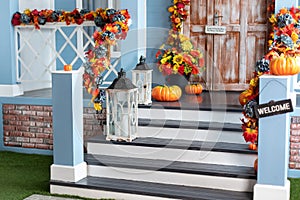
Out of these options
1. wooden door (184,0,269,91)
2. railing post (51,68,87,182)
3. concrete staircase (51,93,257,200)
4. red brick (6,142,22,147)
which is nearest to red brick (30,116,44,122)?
red brick (6,142,22,147)

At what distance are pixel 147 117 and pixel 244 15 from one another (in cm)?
225

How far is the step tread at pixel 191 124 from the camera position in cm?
489

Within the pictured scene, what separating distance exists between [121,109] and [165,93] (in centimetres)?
112

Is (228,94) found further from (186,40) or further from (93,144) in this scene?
(93,144)

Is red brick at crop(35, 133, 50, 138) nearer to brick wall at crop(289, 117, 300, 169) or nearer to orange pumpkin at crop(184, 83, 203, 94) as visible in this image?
orange pumpkin at crop(184, 83, 203, 94)

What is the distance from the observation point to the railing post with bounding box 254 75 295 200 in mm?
3814

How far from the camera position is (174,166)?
4414 millimetres

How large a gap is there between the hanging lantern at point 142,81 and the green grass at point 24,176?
137 cm

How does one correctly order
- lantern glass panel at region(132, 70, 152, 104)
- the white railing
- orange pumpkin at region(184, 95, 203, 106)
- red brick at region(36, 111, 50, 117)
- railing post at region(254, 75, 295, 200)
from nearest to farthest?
railing post at region(254, 75, 295, 200) → lantern glass panel at region(132, 70, 152, 104) → orange pumpkin at region(184, 95, 203, 106) → red brick at region(36, 111, 50, 117) → the white railing

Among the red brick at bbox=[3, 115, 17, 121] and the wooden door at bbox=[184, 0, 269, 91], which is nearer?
the red brick at bbox=[3, 115, 17, 121]

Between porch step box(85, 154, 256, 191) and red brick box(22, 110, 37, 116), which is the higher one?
red brick box(22, 110, 37, 116)

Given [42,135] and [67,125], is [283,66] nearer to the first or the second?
[67,125]

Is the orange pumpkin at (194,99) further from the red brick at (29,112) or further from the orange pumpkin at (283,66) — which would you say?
the red brick at (29,112)

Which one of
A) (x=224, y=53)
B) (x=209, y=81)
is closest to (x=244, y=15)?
(x=224, y=53)
